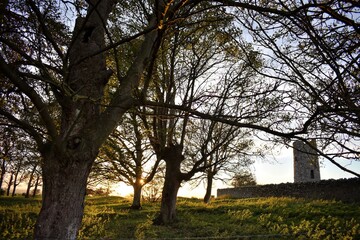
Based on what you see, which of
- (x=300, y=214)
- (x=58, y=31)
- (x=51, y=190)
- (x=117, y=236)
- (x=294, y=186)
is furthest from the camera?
(x=294, y=186)

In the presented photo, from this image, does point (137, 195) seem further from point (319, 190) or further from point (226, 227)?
point (319, 190)

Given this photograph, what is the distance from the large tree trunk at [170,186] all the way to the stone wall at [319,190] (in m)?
11.1

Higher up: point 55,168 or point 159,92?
point 159,92

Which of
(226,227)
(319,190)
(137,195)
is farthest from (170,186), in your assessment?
(319,190)

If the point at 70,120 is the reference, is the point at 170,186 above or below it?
below

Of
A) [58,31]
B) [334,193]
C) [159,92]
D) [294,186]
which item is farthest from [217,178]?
[58,31]

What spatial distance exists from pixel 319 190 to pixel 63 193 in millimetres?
19009

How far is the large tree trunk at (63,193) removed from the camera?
3369 mm

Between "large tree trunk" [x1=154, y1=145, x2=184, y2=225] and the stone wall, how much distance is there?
36.3 feet

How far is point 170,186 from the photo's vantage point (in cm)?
1058

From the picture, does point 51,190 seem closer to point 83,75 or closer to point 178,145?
point 83,75

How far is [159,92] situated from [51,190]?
659cm

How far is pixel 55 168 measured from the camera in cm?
358

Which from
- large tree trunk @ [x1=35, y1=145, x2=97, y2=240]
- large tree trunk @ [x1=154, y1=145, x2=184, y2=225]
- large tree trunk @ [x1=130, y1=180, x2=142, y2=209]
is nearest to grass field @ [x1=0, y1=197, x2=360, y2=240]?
large tree trunk @ [x1=154, y1=145, x2=184, y2=225]
